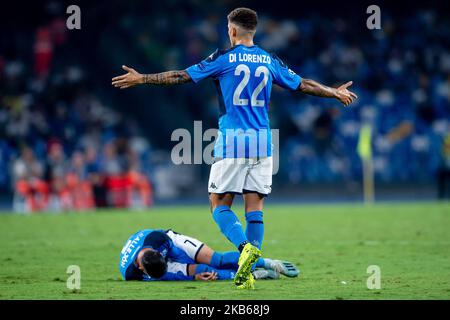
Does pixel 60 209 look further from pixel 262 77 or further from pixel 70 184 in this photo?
pixel 262 77

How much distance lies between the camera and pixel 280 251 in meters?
12.2

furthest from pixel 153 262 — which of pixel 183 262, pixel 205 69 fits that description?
pixel 205 69

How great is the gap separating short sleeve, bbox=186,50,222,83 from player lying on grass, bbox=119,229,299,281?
1.63 m

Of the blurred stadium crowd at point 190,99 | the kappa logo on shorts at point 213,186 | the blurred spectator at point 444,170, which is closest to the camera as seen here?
the kappa logo on shorts at point 213,186

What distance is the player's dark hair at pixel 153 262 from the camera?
858 cm

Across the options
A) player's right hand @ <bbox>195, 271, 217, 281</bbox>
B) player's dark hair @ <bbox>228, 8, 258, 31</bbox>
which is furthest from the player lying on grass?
player's dark hair @ <bbox>228, 8, 258, 31</bbox>

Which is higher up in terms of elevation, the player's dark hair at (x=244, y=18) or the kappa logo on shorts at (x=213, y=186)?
the player's dark hair at (x=244, y=18)

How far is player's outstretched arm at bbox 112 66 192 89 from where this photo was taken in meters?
8.51

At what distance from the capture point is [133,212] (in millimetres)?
22281

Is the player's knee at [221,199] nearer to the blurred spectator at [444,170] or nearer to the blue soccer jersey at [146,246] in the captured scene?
the blue soccer jersey at [146,246]

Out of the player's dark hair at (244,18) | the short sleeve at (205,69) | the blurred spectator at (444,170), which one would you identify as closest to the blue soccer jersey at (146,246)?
the short sleeve at (205,69)

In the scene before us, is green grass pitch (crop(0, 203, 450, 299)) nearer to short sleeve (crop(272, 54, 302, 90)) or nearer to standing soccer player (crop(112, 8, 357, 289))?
standing soccer player (crop(112, 8, 357, 289))
